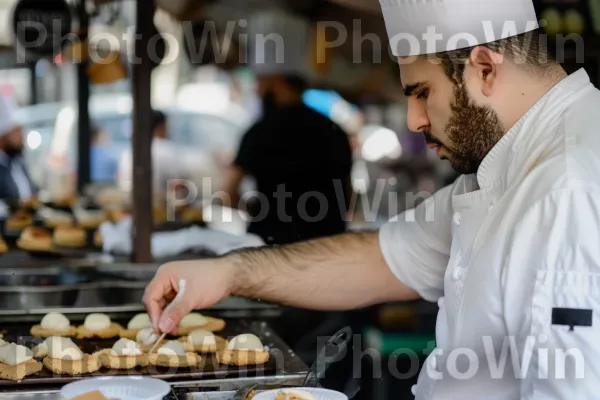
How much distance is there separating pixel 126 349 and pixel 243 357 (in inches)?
14.4

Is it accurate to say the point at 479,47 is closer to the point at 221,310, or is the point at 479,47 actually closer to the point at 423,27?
the point at 423,27

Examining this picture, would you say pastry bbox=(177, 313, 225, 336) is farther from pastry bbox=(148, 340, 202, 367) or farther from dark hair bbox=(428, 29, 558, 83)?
dark hair bbox=(428, 29, 558, 83)

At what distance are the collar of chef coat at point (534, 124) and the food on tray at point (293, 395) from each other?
2.39 feet

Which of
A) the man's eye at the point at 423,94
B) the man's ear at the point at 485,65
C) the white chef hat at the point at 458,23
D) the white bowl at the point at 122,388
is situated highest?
the white chef hat at the point at 458,23

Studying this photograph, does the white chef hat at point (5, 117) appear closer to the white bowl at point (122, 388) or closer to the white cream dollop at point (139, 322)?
the white cream dollop at point (139, 322)

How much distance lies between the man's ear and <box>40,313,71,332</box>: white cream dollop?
5.38 ft

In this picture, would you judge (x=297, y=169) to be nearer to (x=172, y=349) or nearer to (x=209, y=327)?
(x=209, y=327)

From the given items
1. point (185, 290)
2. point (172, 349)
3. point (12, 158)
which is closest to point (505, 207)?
point (185, 290)

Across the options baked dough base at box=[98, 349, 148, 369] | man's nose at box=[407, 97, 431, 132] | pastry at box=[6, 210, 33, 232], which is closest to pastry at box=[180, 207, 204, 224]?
pastry at box=[6, 210, 33, 232]

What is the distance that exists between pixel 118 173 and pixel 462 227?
577cm

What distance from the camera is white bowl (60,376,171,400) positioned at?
1790 millimetres

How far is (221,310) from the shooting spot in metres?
3.03

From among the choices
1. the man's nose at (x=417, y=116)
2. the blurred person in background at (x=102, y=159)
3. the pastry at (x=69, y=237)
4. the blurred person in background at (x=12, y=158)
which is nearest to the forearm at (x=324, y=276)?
the man's nose at (x=417, y=116)

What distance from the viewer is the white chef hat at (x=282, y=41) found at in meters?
6.20
